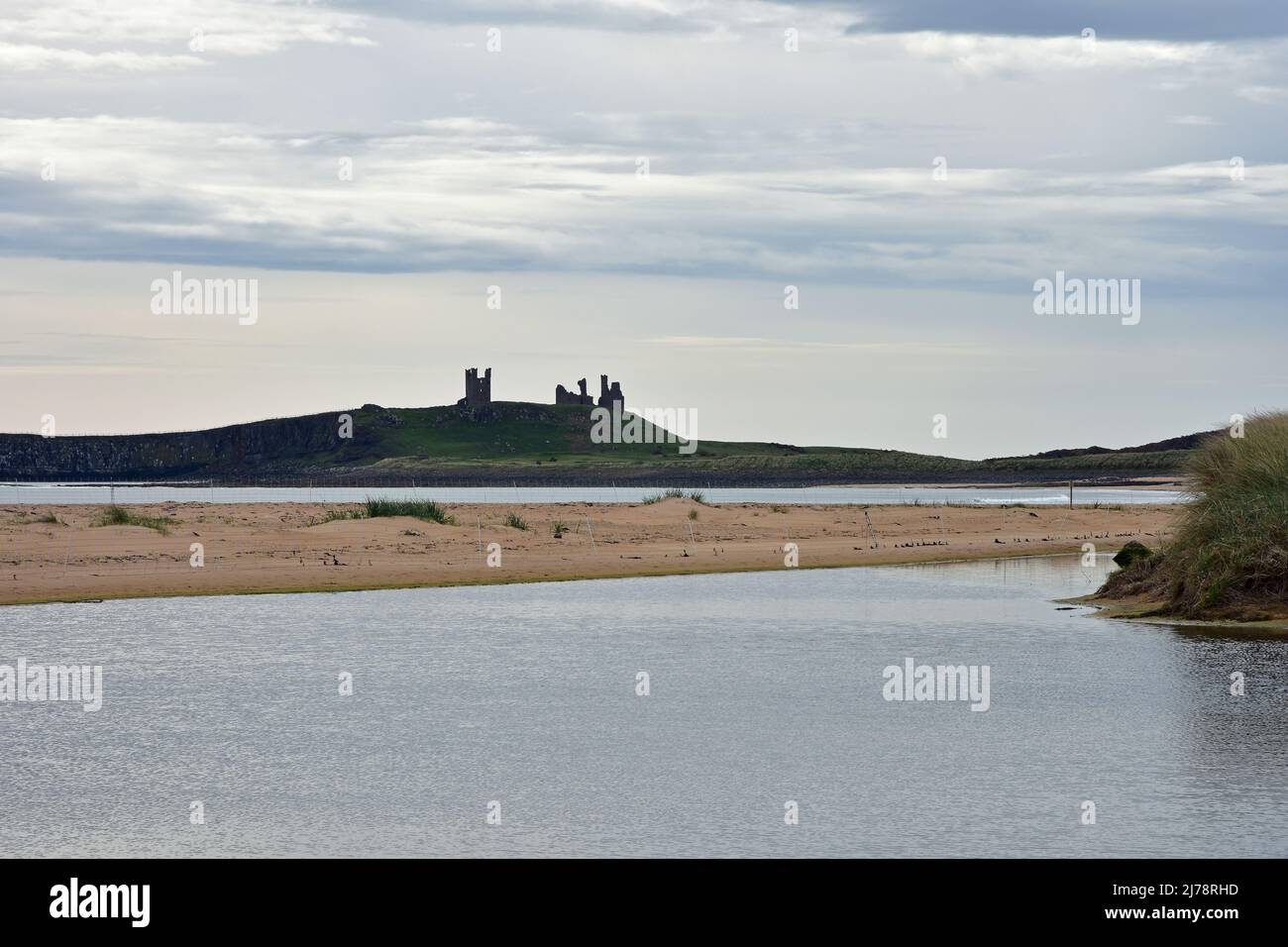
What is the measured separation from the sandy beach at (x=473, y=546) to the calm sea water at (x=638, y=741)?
905 centimetres

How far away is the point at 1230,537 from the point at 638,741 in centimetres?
1794

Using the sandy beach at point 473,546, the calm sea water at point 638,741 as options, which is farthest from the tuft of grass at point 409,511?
the calm sea water at point 638,741

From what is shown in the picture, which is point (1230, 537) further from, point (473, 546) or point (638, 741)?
point (473, 546)

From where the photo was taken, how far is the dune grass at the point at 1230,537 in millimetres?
29375

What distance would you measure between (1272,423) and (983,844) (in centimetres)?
2391

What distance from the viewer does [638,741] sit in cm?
1634

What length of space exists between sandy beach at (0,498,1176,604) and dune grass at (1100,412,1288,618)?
4211mm

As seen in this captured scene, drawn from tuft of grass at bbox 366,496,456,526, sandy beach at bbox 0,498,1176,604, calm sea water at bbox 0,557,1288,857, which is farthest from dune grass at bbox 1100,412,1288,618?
tuft of grass at bbox 366,496,456,526

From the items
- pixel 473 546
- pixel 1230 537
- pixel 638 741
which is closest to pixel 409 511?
pixel 473 546

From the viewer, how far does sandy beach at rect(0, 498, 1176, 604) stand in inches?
1515

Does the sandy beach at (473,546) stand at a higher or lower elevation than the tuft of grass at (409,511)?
lower

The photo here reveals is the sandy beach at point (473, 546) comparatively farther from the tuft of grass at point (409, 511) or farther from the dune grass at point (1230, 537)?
the dune grass at point (1230, 537)

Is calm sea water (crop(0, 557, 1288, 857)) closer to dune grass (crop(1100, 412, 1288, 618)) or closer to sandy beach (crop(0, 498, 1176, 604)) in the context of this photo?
dune grass (crop(1100, 412, 1288, 618))
